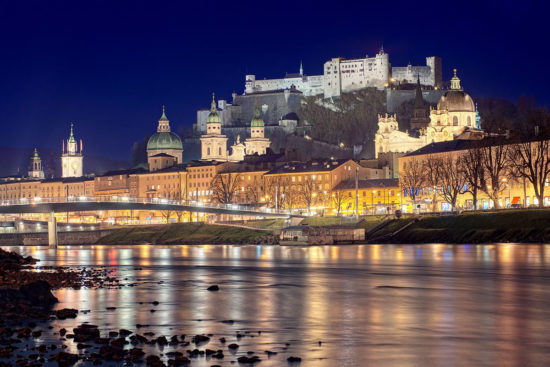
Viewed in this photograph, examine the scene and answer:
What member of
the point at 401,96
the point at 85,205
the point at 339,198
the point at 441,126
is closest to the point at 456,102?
the point at 441,126

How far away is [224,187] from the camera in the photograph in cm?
15088

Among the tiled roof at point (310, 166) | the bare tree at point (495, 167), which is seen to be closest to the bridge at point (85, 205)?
the bare tree at point (495, 167)

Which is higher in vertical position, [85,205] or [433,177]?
[433,177]

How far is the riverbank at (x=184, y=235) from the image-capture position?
343 feet

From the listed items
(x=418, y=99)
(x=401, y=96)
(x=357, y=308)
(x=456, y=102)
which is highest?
(x=401, y=96)

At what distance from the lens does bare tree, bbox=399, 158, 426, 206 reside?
115125 millimetres

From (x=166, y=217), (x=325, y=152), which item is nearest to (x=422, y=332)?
(x=166, y=217)

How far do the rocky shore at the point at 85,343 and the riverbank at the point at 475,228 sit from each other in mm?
44570

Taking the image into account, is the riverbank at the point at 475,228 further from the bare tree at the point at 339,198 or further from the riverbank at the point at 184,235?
the bare tree at the point at 339,198

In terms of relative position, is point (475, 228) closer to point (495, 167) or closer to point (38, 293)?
point (495, 167)

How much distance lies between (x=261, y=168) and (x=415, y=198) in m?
53.8

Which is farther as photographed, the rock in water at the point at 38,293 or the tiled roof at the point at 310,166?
the tiled roof at the point at 310,166

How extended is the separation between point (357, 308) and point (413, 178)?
87546 mm

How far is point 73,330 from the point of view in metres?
27.0
